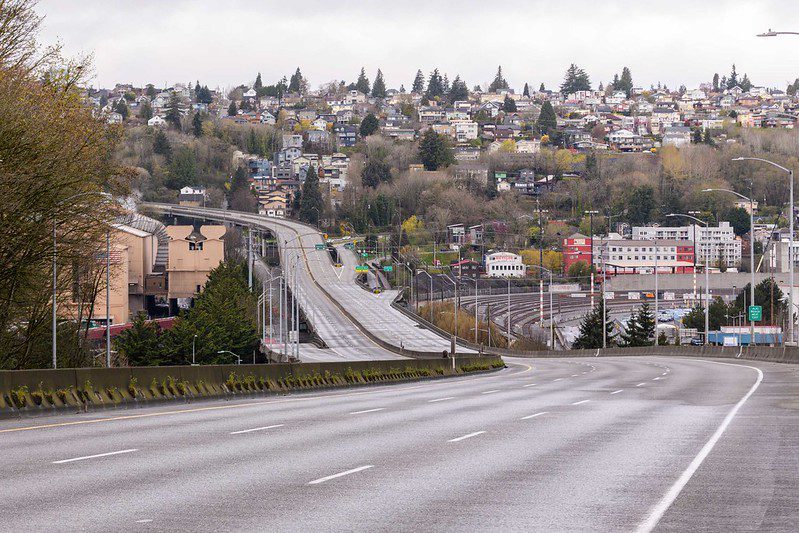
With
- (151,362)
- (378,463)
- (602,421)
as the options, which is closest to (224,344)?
(151,362)

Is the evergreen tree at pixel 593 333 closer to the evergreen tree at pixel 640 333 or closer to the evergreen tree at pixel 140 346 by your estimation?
the evergreen tree at pixel 640 333

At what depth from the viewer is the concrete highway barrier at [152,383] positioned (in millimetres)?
25109

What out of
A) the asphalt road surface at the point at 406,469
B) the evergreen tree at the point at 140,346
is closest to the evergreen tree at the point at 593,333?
the evergreen tree at the point at 140,346

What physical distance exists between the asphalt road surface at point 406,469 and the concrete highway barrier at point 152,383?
2.86 feet

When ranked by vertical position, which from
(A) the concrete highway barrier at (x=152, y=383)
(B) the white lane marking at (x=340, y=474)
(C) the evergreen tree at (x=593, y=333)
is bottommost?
(C) the evergreen tree at (x=593, y=333)

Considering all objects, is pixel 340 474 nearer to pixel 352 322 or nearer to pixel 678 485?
pixel 678 485

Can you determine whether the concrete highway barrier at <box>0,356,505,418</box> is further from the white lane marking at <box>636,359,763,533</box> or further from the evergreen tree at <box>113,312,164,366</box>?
the evergreen tree at <box>113,312,164,366</box>

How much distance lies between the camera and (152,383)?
30812 millimetres

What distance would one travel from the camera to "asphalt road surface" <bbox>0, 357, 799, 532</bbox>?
1157cm

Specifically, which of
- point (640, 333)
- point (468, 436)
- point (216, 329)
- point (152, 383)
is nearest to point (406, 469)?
point (468, 436)

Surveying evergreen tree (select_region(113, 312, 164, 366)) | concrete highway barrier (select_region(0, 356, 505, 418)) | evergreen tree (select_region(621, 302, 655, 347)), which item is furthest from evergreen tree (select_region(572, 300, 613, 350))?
concrete highway barrier (select_region(0, 356, 505, 418))

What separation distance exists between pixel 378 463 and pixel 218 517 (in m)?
4.72

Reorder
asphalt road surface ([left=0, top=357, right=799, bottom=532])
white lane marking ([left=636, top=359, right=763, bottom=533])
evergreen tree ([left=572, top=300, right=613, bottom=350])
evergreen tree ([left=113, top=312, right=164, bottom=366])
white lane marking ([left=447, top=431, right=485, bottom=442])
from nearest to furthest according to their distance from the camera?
white lane marking ([left=636, top=359, right=763, bottom=533]) < asphalt road surface ([left=0, top=357, right=799, bottom=532]) < white lane marking ([left=447, top=431, right=485, bottom=442]) < evergreen tree ([left=113, top=312, right=164, bottom=366]) < evergreen tree ([left=572, top=300, right=613, bottom=350])

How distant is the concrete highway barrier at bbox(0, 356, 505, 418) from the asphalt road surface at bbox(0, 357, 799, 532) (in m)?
0.87
